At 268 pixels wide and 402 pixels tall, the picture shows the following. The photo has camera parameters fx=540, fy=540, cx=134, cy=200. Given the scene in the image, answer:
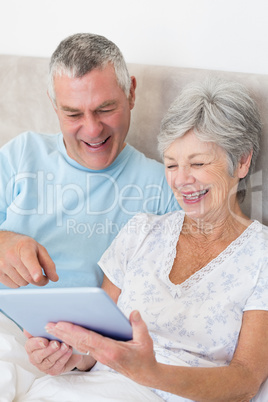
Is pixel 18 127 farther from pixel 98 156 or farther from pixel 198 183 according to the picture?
pixel 198 183

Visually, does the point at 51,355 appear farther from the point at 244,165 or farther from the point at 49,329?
the point at 244,165

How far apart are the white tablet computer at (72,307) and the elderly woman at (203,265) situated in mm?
182

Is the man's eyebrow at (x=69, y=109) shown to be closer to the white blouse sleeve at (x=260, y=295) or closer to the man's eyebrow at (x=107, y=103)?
the man's eyebrow at (x=107, y=103)

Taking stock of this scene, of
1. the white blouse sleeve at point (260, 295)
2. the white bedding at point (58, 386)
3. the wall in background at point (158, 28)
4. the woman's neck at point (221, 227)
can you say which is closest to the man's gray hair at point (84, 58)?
the wall in background at point (158, 28)

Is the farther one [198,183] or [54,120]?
[54,120]

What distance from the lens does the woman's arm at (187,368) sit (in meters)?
1.09

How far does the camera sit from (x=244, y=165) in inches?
61.2

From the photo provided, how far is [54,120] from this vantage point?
224cm

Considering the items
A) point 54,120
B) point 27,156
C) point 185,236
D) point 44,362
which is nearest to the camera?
point 44,362

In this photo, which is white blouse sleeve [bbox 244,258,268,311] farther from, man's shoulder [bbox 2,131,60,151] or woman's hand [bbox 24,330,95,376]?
man's shoulder [bbox 2,131,60,151]

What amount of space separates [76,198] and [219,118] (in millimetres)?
615

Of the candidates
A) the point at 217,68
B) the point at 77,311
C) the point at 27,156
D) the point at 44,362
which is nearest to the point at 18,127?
the point at 27,156

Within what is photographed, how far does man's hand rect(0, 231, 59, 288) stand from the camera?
1.37 m

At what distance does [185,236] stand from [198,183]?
0.62 feet
